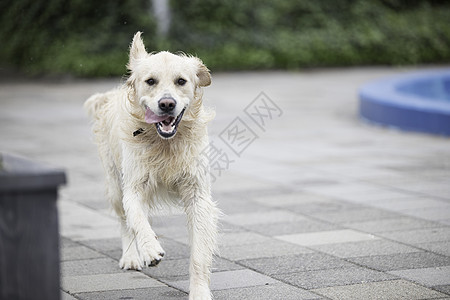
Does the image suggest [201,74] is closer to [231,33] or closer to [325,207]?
[325,207]

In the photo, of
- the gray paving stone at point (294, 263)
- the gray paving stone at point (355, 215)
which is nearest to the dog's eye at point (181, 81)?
the gray paving stone at point (294, 263)

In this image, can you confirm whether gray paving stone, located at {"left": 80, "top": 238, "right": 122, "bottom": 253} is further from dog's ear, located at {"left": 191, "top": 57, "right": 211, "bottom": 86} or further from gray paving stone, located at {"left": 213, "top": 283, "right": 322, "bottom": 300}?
dog's ear, located at {"left": 191, "top": 57, "right": 211, "bottom": 86}

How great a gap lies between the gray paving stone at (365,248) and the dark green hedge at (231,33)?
14.3 meters

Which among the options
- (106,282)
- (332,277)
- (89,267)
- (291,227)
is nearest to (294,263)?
(332,277)

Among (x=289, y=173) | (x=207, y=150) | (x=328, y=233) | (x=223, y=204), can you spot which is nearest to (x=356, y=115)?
(x=289, y=173)

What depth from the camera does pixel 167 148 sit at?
5.05 m

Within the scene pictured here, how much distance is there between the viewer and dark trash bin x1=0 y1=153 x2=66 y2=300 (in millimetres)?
3031

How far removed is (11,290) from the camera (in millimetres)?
3098

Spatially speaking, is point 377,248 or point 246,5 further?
point 246,5

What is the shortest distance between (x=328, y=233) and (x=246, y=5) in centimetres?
1673

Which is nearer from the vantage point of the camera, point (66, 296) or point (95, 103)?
point (66, 296)

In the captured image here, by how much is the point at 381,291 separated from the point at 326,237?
1462mm

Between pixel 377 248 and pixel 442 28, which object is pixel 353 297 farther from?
pixel 442 28

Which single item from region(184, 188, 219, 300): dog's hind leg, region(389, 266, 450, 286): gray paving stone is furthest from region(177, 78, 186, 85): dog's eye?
region(389, 266, 450, 286): gray paving stone
